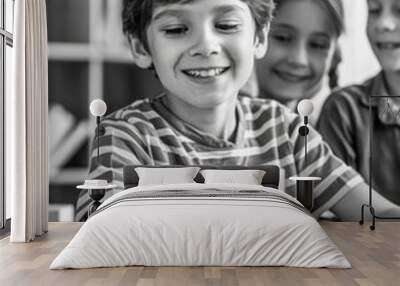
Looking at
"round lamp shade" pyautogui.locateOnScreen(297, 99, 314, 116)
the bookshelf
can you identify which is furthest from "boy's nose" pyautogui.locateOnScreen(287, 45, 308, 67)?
the bookshelf

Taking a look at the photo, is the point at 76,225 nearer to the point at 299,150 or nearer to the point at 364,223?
the point at 299,150

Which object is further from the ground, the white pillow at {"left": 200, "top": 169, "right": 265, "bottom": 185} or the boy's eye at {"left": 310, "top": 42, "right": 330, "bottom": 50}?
the boy's eye at {"left": 310, "top": 42, "right": 330, "bottom": 50}

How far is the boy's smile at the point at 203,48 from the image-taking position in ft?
25.2

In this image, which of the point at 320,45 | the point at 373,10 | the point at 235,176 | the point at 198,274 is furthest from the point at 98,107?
the point at 373,10

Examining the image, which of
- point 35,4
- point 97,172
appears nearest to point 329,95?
point 97,172

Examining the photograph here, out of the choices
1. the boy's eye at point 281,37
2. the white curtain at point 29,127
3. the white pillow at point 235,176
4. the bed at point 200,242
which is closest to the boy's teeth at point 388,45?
the boy's eye at point 281,37

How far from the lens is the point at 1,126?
22.8 feet

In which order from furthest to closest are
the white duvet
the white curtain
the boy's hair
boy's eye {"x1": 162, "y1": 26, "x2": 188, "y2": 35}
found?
the boy's hair, boy's eye {"x1": 162, "y1": 26, "x2": 188, "y2": 35}, the white curtain, the white duvet

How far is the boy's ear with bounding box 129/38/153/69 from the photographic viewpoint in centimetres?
781

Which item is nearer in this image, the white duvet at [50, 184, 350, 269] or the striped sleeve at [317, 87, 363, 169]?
the white duvet at [50, 184, 350, 269]

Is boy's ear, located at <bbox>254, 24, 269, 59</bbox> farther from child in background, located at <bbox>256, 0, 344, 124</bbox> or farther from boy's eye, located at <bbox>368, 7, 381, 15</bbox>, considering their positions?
boy's eye, located at <bbox>368, 7, 381, 15</bbox>

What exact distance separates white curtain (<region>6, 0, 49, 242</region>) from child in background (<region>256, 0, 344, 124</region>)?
2.74 meters

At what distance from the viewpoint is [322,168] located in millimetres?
7809

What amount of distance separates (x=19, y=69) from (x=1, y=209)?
1718mm
